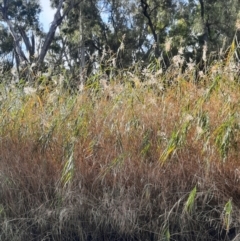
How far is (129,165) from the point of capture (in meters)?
4.84

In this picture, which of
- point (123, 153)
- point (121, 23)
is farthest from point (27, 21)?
point (123, 153)

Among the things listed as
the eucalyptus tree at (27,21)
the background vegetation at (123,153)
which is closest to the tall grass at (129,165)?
the background vegetation at (123,153)

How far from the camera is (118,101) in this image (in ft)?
18.0

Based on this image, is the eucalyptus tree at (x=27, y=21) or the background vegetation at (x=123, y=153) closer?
the background vegetation at (x=123, y=153)

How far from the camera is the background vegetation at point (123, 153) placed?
4543 mm

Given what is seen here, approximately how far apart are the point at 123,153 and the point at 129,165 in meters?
0.14

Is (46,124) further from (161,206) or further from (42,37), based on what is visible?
(42,37)

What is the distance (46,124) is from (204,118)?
58.8 inches

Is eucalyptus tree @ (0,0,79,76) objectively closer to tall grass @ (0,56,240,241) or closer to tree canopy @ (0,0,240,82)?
tree canopy @ (0,0,240,82)

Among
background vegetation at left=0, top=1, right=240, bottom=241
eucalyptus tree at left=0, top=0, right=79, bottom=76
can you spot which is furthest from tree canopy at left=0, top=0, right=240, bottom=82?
background vegetation at left=0, top=1, right=240, bottom=241

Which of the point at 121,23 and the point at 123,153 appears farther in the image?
the point at 121,23

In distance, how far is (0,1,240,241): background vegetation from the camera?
4.54m

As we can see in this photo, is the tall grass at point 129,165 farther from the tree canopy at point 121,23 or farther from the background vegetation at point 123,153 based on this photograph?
the tree canopy at point 121,23

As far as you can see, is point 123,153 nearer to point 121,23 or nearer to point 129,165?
point 129,165
